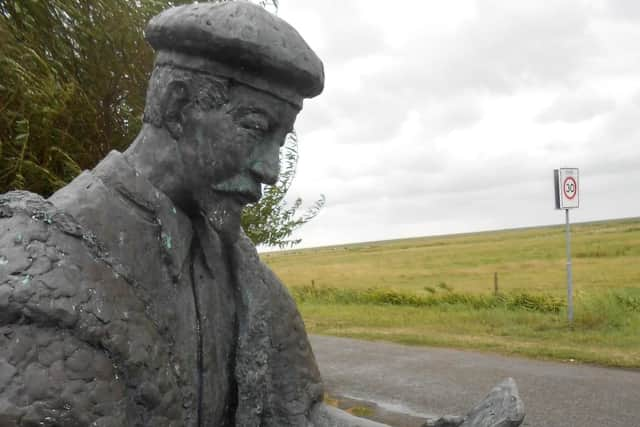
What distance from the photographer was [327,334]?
1293 centimetres

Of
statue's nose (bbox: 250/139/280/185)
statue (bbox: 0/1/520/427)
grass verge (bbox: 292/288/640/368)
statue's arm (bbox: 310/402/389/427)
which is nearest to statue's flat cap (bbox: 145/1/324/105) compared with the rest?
statue (bbox: 0/1/520/427)

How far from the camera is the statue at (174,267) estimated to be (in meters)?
1.26

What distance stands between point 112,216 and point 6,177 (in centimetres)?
339

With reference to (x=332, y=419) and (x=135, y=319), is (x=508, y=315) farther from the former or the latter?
(x=135, y=319)

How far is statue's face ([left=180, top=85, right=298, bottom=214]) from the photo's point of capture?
1501 millimetres

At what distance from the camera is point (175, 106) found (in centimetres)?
150

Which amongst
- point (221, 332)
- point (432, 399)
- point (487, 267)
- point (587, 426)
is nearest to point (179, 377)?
point (221, 332)

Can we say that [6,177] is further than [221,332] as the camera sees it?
Yes

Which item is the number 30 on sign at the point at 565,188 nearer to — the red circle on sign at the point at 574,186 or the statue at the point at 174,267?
the red circle on sign at the point at 574,186

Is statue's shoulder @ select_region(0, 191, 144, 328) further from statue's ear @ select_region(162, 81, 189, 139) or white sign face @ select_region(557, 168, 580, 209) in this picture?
white sign face @ select_region(557, 168, 580, 209)

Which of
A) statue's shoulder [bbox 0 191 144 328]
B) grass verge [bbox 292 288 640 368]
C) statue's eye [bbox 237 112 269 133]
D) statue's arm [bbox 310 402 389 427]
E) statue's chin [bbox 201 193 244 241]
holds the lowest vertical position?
grass verge [bbox 292 288 640 368]

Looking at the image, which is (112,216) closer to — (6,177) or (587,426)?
(6,177)

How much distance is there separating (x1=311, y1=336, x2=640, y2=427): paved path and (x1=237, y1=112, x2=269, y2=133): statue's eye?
19.7ft

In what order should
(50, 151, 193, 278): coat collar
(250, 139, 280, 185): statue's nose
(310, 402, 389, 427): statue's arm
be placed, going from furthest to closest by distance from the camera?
(310, 402, 389, 427): statue's arm < (250, 139, 280, 185): statue's nose < (50, 151, 193, 278): coat collar
